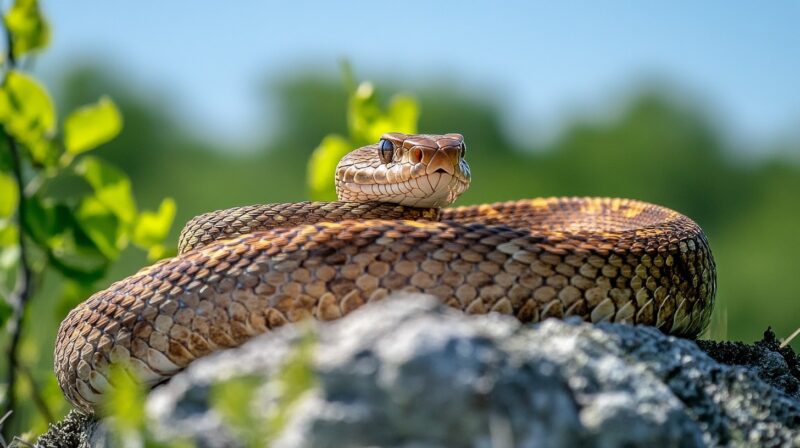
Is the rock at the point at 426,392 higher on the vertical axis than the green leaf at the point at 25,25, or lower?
lower

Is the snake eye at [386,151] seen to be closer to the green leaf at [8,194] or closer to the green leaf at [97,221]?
the green leaf at [97,221]

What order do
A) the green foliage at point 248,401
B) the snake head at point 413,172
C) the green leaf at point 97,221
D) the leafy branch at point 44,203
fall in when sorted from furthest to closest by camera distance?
the green leaf at point 97,221
the leafy branch at point 44,203
the snake head at point 413,172
the green foliage at point 248,401

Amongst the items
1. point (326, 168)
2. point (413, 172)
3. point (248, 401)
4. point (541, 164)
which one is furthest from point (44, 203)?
point (541, 164)

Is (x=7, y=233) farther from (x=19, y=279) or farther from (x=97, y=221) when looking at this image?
(x=97, y=221)

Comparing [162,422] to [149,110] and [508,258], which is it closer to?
[508,258]

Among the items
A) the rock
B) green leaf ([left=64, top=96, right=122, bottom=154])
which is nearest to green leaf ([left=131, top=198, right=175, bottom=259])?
green leaf ([left=64, top=96, right=122, bottom=154])

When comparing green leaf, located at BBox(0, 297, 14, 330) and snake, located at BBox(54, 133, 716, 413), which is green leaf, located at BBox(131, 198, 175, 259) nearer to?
green leaf, located at BBox(0, 297, 14, 330)

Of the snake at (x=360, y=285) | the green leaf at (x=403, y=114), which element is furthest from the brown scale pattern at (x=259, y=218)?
the green leaf at (x=403, y=114)

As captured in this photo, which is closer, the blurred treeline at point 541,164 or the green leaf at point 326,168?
the green leaf at point 326,168
